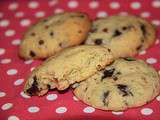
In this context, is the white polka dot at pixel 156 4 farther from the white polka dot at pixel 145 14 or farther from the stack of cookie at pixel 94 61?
the stack of cookie at pixel 94 61

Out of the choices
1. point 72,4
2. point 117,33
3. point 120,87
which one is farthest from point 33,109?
point 72,4

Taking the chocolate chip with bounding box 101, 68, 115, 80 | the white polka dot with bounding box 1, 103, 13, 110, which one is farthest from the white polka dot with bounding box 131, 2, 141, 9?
the white polka dot with bounding box 1, 103, 13, 110

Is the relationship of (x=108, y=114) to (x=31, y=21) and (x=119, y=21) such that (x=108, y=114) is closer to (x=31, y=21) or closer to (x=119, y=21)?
(x=119, y=21)

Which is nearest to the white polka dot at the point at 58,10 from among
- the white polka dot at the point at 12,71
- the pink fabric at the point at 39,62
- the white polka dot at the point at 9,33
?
the pink fabric at the point at 39,62

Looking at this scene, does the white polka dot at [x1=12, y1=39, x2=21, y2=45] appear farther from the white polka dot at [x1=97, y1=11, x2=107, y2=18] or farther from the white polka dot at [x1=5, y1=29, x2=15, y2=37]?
the white polka dot at [x1=97, y1=11, x2=107, y2=18]

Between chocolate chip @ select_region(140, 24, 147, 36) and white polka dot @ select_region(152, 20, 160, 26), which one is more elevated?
white polka dot @ select_region(152, 20, 160, 26)

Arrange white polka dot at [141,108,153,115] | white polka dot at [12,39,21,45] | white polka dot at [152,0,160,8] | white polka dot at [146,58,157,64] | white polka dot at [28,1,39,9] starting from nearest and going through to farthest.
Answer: white polka dot at [141,108,153,115]
white polka dot at [146,58,157,64]
white polka dot at [12,39,21,45]
white polka dot at [152,0,160,8]
white polka dot at [28,1,39,9]

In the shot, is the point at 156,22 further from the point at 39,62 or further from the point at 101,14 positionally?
the point at 39,62

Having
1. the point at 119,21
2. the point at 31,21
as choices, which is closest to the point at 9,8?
the point at 31,21
